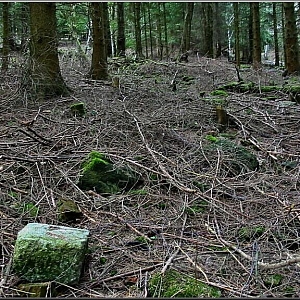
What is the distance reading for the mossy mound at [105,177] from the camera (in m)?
4.49

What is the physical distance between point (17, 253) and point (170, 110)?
187 inches

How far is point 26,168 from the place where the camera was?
15.4 ft

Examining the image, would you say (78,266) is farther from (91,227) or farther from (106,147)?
(106,147)

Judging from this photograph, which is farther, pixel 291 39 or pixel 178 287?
pixel 291 39

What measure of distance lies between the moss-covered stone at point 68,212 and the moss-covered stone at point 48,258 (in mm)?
754

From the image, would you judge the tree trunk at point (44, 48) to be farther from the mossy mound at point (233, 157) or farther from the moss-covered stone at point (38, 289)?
the moss-covered stone at point (38, 289)

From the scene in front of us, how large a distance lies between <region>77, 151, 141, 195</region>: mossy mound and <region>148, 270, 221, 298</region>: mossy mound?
171cm

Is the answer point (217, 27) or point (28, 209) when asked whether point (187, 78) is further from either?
point (217, 27)

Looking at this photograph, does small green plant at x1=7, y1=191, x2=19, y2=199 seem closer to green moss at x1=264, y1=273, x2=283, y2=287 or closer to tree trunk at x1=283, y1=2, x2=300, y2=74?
green moss at x1=264, y1=273, x2=283, y2=287

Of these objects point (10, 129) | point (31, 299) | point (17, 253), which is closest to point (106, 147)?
point (10, 129)

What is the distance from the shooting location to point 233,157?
206 inches

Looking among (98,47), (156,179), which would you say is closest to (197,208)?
(156,179)

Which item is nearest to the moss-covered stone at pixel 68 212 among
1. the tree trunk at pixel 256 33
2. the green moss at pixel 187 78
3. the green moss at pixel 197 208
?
the green moss at pixel 197 208

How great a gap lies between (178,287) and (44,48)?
21.1 ft
